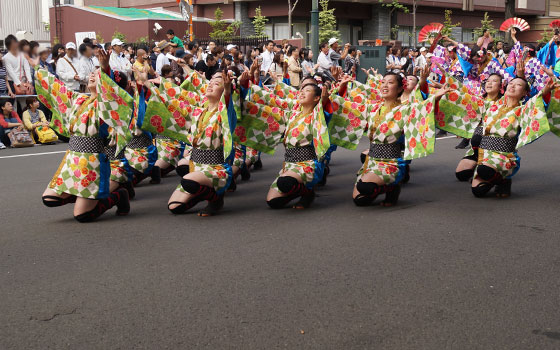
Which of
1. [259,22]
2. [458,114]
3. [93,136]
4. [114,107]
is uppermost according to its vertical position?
[259,22]

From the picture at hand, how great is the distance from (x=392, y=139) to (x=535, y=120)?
138 cm

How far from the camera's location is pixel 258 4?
2970cm

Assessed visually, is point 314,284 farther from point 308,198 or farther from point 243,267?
point 308,198

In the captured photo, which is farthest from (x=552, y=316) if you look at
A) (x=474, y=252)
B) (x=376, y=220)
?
(x=376, y=220)

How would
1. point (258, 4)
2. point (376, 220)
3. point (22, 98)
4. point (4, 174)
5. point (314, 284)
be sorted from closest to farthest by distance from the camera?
point (314, 284)
point (376, 220)
point (4, 174)
point (22, 98)
point (258, 4)

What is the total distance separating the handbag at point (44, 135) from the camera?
1112 centimetres

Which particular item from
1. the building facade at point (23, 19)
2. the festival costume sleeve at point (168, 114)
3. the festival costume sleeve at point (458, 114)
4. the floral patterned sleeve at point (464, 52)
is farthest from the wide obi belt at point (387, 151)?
the building facade at point (23, 19)

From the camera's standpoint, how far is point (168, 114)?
6711 mm

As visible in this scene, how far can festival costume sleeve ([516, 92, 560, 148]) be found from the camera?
6441 millimetres

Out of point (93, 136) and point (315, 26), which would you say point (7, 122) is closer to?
point (93, 136)

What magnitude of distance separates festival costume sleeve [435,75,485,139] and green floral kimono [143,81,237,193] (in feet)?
6.88

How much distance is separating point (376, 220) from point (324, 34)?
2172cm

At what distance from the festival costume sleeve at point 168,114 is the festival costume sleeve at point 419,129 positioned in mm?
2030

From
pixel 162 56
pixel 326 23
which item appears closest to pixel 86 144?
pixel 162 56
